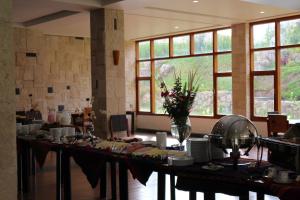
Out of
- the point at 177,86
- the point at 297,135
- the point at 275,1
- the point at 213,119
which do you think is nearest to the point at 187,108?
the point at 177,86

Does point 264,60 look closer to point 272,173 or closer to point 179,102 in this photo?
point 179,102

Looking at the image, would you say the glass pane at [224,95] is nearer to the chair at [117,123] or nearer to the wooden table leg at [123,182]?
the chair at [117,123]

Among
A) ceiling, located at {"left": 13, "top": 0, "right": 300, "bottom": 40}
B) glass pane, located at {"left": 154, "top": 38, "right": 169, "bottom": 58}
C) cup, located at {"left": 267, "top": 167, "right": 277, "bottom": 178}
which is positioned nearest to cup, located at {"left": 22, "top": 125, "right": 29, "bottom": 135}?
ceiling, located at {"left": 13, "top": 0, "right": 300, "bottom": 40}

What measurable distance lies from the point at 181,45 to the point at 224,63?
5.53ft

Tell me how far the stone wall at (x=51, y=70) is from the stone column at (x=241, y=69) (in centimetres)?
452

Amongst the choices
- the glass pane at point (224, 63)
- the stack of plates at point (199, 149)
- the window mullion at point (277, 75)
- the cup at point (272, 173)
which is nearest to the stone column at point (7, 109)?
the stack of plates at point (199, 149)

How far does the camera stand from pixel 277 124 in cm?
802

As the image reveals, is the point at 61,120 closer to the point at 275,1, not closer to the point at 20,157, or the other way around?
the point at 20,157

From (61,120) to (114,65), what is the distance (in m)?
1.97

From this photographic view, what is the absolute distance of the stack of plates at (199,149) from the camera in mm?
3089

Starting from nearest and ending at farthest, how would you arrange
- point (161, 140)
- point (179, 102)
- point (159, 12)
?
point (179, 102) → point (161, 140) → point (159, 12)

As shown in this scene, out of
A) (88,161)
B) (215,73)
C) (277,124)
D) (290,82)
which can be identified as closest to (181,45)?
(215,73)

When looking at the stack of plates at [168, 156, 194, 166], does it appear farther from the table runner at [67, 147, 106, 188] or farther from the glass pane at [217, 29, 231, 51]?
the glass pane at [217, 29, 231, 51]

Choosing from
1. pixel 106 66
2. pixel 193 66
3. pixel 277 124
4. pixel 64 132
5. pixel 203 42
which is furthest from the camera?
pixel 193 66
